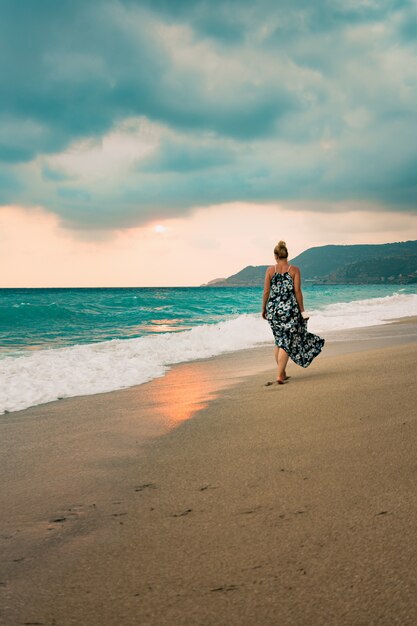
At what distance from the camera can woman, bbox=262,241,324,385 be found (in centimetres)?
707

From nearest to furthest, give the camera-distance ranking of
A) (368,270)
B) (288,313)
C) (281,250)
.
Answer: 1. (281,250)
2. (288,313)
3. (368,270)

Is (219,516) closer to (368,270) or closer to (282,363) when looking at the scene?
(282,363)

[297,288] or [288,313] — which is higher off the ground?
[297,288]

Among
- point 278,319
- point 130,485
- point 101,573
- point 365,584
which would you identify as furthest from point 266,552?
point 278,319

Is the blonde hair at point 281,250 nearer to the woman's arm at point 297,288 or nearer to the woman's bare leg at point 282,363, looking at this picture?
the woman's arm at point 297,288

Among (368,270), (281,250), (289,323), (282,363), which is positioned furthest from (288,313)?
(368,270)

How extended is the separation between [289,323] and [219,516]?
471cm

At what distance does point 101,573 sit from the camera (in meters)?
2.15

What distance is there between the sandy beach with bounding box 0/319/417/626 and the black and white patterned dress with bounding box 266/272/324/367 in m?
1.85

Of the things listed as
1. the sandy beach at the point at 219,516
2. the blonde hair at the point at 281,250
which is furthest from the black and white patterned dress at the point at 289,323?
the sandy beach at the point at 219,516

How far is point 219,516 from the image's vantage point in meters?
2.61

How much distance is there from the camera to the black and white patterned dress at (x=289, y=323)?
7086 millimetres

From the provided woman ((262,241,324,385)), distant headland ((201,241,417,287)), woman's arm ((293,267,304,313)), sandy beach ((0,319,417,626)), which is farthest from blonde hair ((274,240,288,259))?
distant headland ((201,241,417,287))

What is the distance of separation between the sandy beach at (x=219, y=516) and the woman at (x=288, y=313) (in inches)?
73.3
